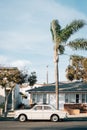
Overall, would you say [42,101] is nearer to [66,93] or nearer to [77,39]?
[66,93]

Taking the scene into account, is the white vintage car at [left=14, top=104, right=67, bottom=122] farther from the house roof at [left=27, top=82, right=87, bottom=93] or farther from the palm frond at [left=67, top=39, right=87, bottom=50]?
the house roof at [left=27, top=82, right=87, bottom=93]

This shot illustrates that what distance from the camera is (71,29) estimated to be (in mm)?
37719

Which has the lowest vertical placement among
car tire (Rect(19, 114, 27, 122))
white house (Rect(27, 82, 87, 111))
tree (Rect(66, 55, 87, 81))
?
car tire (Rect(19, 114, 27, 122))

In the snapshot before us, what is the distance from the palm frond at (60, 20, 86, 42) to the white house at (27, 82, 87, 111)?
39.6ft

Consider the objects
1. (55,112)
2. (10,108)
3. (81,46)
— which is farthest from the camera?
(10,108)

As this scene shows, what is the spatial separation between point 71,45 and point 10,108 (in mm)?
18484

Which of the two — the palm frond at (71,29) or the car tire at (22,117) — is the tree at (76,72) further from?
the car tire at (22,117)

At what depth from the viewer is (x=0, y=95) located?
5025cm

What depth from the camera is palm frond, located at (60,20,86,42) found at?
37562mm

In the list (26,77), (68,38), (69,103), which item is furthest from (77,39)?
(69,103)

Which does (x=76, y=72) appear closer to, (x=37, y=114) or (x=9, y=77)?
(x=9, y=77)

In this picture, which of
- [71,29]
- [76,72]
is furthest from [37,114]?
[76,72]

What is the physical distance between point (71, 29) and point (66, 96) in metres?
13.6

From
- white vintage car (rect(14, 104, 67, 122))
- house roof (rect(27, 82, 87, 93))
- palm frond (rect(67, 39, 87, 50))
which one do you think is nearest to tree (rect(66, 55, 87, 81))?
house roof (rect(27, 82, 87, 93))
